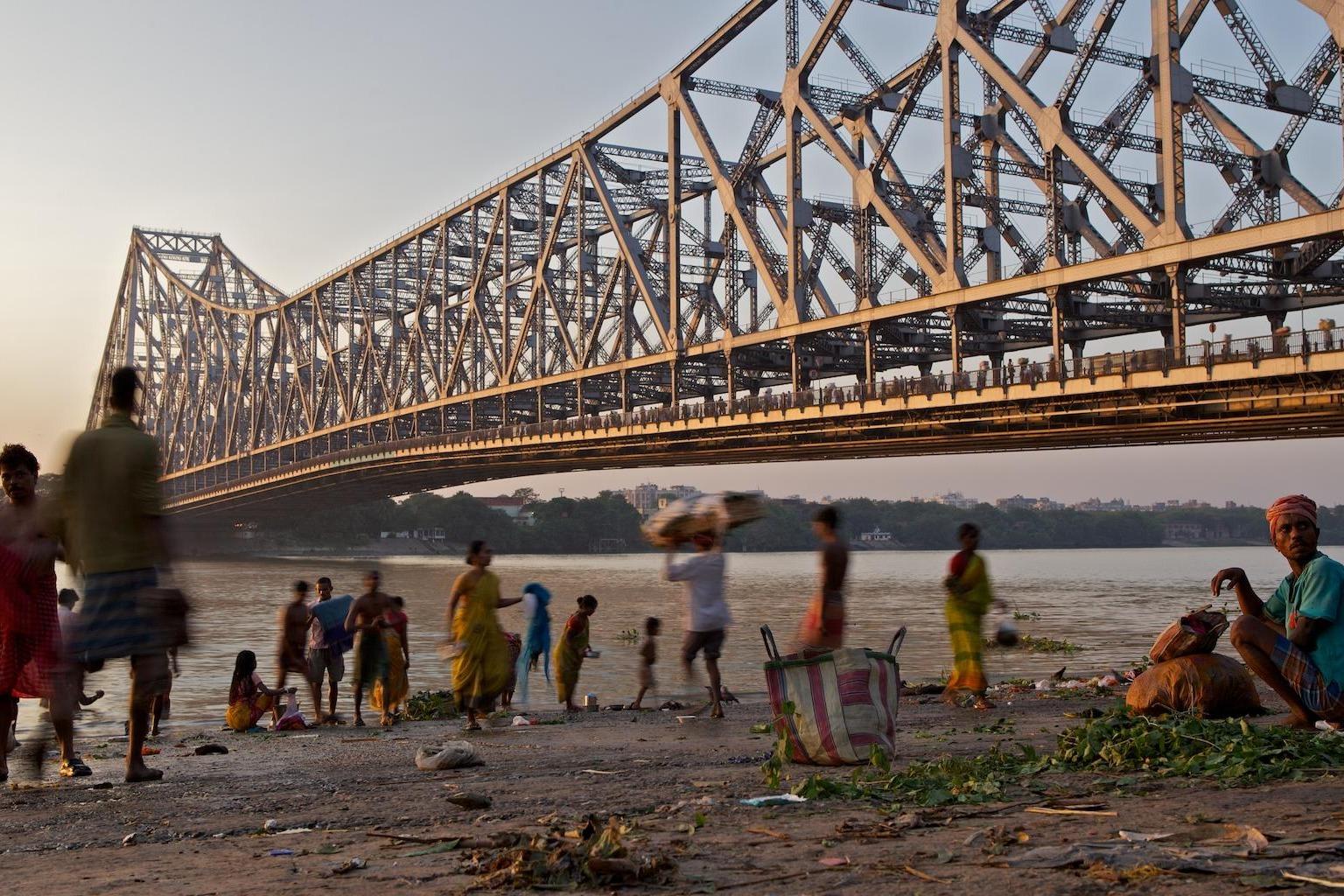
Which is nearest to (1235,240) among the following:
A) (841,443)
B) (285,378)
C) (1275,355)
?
(1275,355)

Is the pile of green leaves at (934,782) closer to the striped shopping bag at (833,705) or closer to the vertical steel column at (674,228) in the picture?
the striped shopping bag at (833,705)

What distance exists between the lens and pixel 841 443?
37.5 m

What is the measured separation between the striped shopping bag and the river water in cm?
306

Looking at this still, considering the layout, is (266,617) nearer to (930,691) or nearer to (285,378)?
(930,691)

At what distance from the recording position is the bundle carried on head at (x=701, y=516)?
9344mm

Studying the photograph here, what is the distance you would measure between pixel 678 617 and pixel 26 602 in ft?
82.3

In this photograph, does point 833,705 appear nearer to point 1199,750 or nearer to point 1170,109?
point 1199,750

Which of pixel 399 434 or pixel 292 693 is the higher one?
pixel 399 434

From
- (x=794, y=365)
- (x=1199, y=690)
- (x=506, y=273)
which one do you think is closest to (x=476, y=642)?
(x=1199, y=690)

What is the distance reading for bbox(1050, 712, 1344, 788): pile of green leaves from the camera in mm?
5711

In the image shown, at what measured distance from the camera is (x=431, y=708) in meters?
12.0

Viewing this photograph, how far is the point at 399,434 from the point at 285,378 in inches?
969

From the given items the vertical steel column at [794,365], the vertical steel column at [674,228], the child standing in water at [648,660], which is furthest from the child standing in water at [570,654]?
the vertical steel column at [674,228]

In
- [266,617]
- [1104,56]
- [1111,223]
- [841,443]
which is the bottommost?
[266,617]
